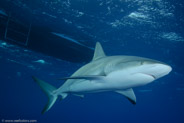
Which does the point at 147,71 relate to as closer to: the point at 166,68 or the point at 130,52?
the point at 166,68

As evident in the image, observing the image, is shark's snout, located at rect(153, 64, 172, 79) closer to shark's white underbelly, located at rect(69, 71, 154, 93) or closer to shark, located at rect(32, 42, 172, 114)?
shark, located at rect(32, 42, 172, 114)

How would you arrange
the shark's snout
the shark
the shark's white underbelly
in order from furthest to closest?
the shark's white underbelly < the shark < the shark's snout

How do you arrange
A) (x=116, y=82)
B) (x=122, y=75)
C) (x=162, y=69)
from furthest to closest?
(x=116, y=82)
(x=122, y=75)
(x=162, y=69)

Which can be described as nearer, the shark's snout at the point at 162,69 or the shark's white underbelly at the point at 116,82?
the shark's snout at the point at 162,69

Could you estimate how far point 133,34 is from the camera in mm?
11680

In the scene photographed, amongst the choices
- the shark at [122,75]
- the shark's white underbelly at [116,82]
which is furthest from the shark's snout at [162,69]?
the shark's white underbelly at [116,82]

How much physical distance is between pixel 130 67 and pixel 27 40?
1094 cm

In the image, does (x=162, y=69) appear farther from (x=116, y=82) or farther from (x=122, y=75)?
(x=116, y=82)

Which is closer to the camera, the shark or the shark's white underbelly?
the shark

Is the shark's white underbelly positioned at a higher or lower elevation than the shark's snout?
lower

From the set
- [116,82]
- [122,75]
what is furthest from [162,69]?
[116,82]

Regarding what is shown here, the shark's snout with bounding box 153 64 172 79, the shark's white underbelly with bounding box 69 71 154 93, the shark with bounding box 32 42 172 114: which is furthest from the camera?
the shark's white underbelly with bounding box 69 71 154 93

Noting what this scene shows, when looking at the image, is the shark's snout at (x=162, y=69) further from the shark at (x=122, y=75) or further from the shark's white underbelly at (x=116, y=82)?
the shark's white underbelly at (x=116, y=82)

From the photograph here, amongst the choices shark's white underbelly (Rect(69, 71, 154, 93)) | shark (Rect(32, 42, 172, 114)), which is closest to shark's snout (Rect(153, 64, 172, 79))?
shark (Rect(32, 42, 172, 114))
